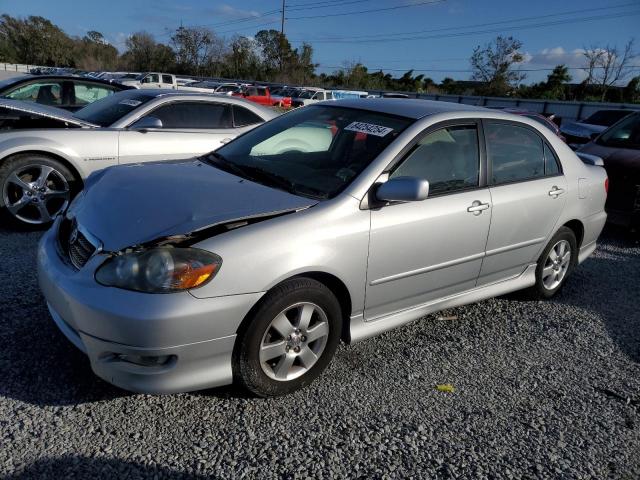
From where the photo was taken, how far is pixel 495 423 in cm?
277

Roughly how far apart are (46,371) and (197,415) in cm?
91

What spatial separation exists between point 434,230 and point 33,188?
392 cm

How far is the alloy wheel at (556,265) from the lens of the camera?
429cm

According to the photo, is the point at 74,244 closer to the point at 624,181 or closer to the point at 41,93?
the point at 624,181

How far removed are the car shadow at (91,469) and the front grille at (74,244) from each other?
0.89m

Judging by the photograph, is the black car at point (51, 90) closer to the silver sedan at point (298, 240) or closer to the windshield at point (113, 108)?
→ the windshield at point (113, 108)

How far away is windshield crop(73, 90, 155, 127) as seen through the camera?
5.80m

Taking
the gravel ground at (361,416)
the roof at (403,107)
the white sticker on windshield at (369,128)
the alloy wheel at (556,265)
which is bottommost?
the gravel ground at (361,416)

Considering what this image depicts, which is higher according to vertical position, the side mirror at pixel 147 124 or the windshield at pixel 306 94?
the windshield at pixel 306 94

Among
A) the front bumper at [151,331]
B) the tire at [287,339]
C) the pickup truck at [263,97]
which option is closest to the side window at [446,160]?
the tire at [287,339]

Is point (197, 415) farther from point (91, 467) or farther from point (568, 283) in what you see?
point (568, 283)

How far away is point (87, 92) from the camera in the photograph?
27.2 ft

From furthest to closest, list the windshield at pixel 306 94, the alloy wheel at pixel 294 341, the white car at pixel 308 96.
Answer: the windshield at pixel 306 94 → the white car at pixel 308 96 → the alloy wheel at pixel 294 341

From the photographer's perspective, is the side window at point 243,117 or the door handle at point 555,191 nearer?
the door handle at point 555,191
